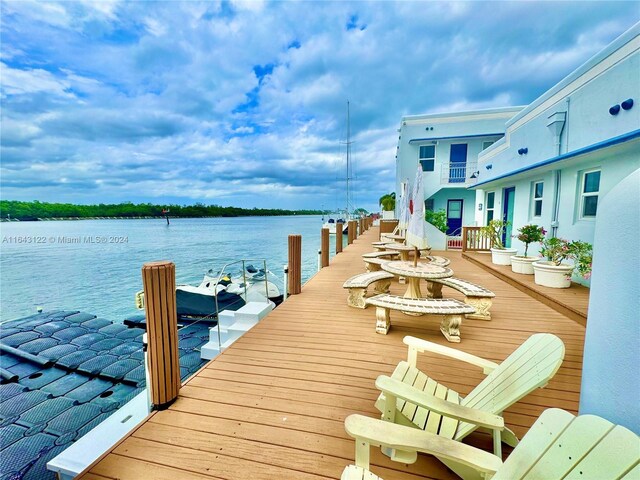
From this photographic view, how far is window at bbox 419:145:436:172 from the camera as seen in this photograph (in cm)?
1570

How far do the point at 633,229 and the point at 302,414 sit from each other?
2.30m

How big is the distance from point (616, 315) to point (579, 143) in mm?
6480

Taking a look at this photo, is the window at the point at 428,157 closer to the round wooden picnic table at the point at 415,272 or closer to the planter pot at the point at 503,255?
the planter pot at the point at 503,255

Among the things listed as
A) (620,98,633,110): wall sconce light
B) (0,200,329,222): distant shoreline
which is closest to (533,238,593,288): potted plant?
(620,98,633,110): wall sconce light

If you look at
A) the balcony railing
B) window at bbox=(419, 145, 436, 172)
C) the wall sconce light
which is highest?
window at bbox=(419, 145, 436, 172)

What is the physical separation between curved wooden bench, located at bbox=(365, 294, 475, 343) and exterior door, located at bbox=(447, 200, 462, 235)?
42.4 ft

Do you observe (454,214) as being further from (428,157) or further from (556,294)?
(556,294)

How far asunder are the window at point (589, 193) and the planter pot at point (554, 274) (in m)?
1.21

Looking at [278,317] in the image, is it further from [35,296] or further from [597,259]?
[35,296]

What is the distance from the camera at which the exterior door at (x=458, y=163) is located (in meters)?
15.1

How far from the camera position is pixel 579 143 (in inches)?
229

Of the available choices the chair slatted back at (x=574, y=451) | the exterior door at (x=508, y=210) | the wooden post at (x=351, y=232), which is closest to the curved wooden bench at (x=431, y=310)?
the chair slatted back at (x=574, y=451)

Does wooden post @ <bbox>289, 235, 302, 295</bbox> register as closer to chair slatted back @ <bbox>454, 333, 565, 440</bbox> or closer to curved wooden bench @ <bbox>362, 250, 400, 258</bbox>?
curved wooden bench @ <bbox>362, 250, 400, 258</bbox>

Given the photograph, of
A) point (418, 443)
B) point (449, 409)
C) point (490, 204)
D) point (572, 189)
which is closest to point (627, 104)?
point (572, 189)
